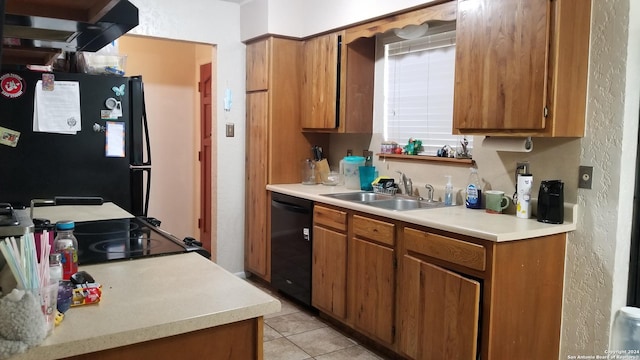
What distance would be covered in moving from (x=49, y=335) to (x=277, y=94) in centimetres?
323

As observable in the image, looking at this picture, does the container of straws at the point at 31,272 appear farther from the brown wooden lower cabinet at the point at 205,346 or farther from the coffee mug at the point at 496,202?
the coffee mug at the point at 496,202

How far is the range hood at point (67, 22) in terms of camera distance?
1.46 meters

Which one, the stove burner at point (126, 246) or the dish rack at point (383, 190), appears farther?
the dish rack at point (383, 190)

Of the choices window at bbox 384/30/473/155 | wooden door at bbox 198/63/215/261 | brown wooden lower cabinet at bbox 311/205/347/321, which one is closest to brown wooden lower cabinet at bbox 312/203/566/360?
brown wooden lower cabinet at bbox 311/205/347/321

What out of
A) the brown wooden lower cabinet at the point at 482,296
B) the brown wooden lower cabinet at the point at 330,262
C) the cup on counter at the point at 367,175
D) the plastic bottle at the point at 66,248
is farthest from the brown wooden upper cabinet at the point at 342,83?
the plastic bottle at the point at 66,248

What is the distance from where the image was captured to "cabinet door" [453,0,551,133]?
2.36 metres

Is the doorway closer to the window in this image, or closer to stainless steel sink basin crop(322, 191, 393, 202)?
stainless steel sink basin crop(322, 191, 393, 202)

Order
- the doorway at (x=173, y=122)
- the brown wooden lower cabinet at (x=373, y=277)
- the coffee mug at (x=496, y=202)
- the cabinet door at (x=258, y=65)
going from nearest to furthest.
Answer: the coffee mug at (x=496, y=202), the brown wooden lower cabinet at (x=373, y=277), the cabinet door at (x=258, y=65), the doorway at (x=173, y=122)

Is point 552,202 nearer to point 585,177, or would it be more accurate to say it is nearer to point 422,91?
point 585,177

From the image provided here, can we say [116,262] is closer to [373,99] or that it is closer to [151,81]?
[373,99]

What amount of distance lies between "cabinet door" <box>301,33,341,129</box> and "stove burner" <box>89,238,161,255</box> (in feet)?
7.21

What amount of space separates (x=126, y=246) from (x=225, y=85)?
2757mm

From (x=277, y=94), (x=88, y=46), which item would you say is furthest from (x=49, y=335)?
(x=277, y=94)

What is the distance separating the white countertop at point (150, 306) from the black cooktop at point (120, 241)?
0.25 feet
